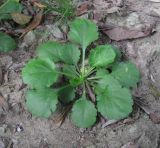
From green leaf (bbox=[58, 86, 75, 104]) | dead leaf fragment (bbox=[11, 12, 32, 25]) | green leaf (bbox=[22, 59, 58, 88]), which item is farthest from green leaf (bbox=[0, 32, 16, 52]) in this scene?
green leaf (bbox=[58, 86, 75, 104])

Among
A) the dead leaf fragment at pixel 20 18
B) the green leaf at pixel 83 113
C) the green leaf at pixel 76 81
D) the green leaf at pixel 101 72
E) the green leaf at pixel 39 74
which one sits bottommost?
the green leaf at pixel 83 113

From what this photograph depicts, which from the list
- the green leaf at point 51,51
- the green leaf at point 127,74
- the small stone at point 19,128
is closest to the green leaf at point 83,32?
the green leaf at point 51,51

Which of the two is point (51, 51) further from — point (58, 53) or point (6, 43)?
point (6, 43)

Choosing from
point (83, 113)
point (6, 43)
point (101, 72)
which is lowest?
point (83, 113)

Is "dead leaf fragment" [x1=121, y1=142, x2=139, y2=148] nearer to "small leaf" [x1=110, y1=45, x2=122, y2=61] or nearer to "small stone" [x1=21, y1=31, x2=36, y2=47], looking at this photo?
"small leaf" [x1=110, y1=45, x2=122, y2=61]

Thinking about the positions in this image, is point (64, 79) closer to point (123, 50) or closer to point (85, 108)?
point (85, 108)

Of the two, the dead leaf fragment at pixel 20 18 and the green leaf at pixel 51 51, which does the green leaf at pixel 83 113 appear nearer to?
the green leaf at pixel 51 51

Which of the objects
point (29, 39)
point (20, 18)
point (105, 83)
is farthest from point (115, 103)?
point (20, 18)
